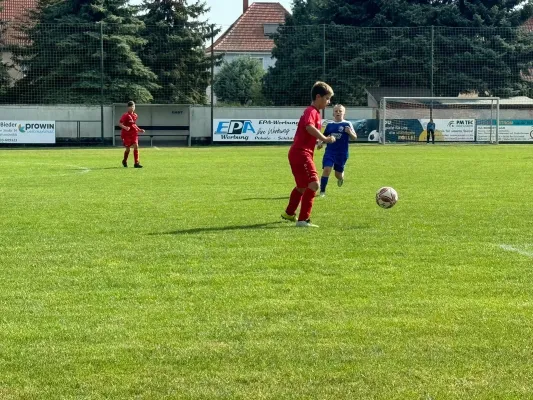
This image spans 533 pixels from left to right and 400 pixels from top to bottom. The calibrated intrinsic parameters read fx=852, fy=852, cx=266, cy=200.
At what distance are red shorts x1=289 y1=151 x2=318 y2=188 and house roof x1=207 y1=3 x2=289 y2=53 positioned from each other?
200ft

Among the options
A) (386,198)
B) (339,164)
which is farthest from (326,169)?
(386,198)

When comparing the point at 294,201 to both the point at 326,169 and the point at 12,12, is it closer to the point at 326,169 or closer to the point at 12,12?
the point at 326,169

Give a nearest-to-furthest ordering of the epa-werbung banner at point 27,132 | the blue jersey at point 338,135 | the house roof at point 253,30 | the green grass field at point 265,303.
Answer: the green grass field at point 265,303 < the blue jersey at point 338,135 < the epa-werbung banner at point 27,132 < the house roof at point 253,30

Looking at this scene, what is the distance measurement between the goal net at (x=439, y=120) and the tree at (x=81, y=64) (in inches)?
516

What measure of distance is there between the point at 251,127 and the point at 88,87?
29.1 feet

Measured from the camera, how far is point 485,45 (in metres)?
46.3

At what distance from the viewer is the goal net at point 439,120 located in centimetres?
4141

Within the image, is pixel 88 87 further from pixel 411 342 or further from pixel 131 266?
pixel 411 342

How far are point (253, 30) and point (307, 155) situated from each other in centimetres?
6503

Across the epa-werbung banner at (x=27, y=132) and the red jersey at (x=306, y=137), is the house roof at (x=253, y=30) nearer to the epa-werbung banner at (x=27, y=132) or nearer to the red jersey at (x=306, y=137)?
the epa-werbung banner at (x=27, y=132)

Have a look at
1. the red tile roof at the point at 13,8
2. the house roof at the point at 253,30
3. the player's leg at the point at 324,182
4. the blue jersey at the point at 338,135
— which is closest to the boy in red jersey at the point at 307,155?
the player's leg at the point at 324,182

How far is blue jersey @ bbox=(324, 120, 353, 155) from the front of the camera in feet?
47.8

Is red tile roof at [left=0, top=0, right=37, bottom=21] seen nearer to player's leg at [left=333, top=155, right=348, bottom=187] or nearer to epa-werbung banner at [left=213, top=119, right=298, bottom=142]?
epa-werbung banner at [left=213, top=119, right=298, bottom=142]

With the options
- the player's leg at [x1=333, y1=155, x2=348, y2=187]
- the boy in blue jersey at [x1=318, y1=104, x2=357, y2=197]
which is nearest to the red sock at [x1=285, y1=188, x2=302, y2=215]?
the boy in blue jersey at [x1=318, y1=104, x2=357, y2=197]
